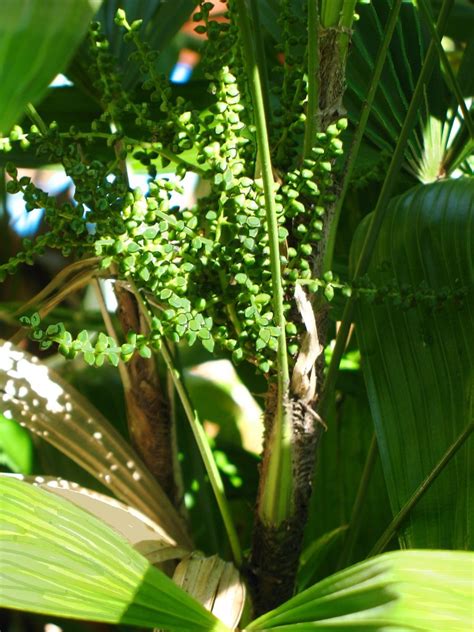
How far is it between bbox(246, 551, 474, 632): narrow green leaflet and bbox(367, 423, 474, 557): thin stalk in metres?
0.19

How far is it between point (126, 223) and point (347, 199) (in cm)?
40

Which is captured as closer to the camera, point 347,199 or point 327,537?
point 327,537

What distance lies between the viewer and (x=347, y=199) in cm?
83

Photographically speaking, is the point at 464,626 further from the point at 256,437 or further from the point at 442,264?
the point at 256,437

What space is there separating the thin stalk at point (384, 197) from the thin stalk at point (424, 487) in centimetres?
9

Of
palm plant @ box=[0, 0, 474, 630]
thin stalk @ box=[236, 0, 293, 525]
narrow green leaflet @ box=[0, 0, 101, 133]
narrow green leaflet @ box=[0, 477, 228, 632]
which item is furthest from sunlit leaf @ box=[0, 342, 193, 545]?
narrow green leaflet @ box=[0, 0, 101, 133]

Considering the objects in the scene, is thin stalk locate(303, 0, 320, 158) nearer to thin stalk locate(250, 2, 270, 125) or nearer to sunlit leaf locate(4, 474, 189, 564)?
thin stalk locate(250, 2, 270, 125)

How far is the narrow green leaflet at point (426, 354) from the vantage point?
22.8 inches

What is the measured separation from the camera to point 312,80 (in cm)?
51

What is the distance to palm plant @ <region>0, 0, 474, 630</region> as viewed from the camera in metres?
0.39

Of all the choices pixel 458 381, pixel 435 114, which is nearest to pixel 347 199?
pixel 435 114

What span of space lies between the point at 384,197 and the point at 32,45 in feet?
1.23

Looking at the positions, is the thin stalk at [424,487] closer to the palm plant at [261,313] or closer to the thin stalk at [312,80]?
the palm plant at [261,313]

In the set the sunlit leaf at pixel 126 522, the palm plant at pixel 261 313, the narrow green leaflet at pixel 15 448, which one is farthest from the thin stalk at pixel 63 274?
the narrow green leaflet at pixel 15 448
